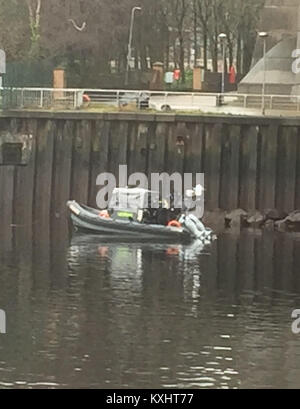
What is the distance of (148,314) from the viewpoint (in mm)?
32438

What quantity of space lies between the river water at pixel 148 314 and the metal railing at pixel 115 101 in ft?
36.2

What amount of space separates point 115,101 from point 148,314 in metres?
28.4

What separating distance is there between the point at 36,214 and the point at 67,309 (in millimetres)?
19905

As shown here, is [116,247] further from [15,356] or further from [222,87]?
[222,87]

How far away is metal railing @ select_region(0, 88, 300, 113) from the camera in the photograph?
2226 inches

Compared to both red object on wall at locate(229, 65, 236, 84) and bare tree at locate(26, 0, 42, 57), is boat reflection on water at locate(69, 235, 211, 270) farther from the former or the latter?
red object on wall at locate(229, 65, 236, 84)

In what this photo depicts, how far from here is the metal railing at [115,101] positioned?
185ft

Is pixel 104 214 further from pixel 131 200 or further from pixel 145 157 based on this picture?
pixel 145 157

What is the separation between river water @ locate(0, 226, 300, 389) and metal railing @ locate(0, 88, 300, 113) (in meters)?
11.0

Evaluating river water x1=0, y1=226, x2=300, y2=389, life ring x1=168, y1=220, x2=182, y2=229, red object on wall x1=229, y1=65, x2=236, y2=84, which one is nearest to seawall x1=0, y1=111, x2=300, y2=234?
life ring x1=168, y1=220, x2=182, y2=229

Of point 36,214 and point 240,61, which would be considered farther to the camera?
point 240,61

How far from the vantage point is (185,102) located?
65.5 m

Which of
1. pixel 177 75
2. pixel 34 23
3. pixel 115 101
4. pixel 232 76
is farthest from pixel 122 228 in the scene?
pixel 232 76

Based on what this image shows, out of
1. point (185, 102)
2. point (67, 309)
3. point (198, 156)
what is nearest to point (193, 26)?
point (185, 102)
